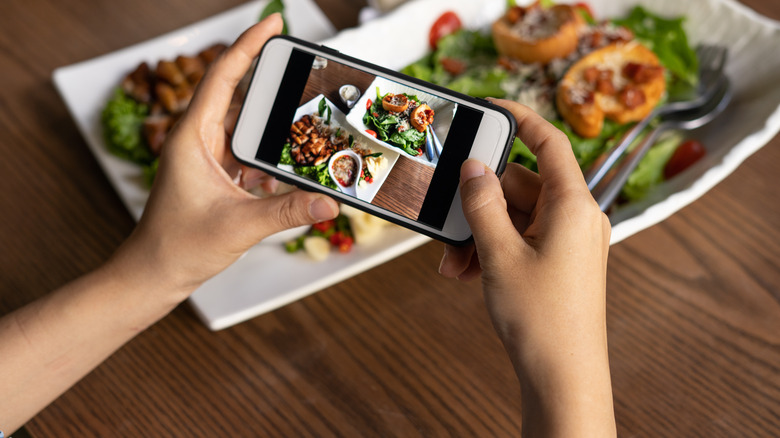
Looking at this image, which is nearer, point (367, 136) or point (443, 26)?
point (367, 136)

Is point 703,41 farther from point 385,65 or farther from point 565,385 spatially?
point 565,385

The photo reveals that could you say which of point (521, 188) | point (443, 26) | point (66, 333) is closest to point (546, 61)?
point (443, 26)

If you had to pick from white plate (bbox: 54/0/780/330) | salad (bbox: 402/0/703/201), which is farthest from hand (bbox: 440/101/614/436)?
salad (bbox: 402/0/703/201)

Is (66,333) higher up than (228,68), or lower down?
lower down

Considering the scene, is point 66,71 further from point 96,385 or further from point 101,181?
point 96,385

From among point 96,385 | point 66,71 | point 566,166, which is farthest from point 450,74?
point 96,385

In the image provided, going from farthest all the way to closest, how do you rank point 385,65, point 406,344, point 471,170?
point 385,65 → point 406,344 → point 471,170

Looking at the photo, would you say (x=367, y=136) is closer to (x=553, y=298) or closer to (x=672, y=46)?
(x=553, y=298)

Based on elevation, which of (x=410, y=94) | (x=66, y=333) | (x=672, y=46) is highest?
(x=672, y=46)

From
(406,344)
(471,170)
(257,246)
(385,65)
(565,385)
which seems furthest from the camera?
(385,65)
